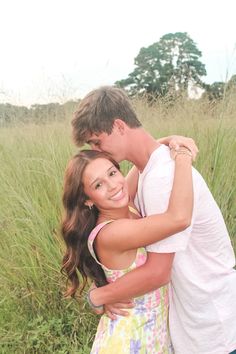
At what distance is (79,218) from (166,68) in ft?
22.6

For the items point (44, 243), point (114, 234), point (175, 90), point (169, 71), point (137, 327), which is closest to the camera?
point (114, 234)

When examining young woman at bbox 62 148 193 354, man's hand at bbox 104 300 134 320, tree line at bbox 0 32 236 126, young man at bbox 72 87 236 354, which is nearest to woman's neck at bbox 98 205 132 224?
young woman at bbox 62 148 193 354

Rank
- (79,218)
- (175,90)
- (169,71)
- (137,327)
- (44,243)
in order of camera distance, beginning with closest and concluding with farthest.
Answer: (137,327) → (79,218) → (44,243) → (175,90) → (169,71)

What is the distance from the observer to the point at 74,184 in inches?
73.2

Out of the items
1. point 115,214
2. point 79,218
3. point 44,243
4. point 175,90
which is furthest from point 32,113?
point 115,214

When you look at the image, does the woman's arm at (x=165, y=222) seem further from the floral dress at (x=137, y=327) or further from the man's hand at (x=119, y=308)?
the man's hand at (x=119, y=308)

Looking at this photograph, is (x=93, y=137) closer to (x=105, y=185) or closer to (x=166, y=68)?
(x=105, y=185)

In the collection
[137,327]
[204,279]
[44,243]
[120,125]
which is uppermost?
[120,125]

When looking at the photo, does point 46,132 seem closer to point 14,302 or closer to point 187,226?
point 14,302

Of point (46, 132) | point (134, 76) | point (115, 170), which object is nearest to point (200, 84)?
point (46, 132)

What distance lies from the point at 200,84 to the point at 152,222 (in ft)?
13.9

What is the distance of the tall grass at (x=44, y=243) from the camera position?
2.98 metres

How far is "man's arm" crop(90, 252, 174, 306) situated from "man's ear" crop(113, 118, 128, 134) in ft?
1.60

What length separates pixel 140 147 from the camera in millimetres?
1819
